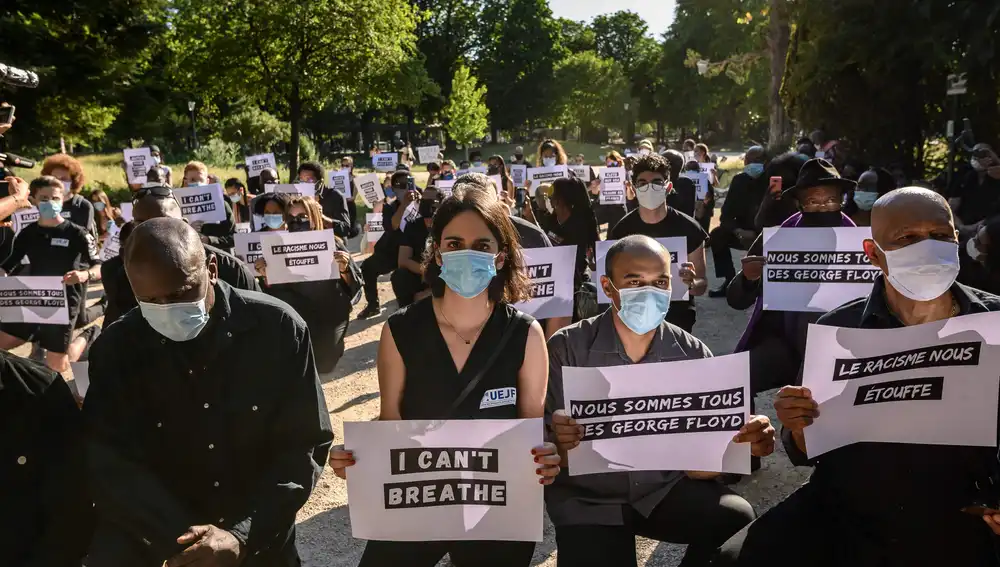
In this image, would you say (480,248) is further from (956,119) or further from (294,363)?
(956,119)

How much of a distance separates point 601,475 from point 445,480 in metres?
0.75

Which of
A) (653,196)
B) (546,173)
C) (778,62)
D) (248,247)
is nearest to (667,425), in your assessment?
(653,196)

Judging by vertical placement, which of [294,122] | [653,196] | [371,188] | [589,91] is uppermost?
[589,91]

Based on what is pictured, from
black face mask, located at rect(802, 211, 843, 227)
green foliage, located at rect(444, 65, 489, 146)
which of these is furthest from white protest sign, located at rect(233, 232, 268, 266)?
green foliage, located at rect(444, 65, 489, 146)

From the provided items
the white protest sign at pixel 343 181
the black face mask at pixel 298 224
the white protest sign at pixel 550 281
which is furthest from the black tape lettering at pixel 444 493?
the white protest sign at pixel 343 181

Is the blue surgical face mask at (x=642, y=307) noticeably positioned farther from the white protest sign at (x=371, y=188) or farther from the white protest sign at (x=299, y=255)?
the white protest sign at (x=371, y=188)

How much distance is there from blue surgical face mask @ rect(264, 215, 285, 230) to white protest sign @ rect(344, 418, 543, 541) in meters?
4.48

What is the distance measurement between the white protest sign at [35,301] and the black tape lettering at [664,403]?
5065 mm

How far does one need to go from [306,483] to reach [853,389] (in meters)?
2.11

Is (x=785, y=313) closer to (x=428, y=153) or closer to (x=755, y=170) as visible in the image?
(x=755, y=170)

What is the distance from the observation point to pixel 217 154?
129ft

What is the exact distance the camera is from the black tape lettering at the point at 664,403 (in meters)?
2.94

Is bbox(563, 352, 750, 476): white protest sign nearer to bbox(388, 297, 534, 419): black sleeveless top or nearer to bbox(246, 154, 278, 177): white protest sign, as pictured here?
bbox(388, 297, 534, 419): black sleeveless top

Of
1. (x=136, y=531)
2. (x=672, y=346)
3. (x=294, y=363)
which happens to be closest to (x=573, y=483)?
(x=672, y=346)
